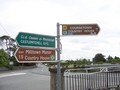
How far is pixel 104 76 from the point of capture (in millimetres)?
16422

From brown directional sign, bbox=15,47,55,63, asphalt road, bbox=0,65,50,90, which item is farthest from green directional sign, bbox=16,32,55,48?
asphalt road, bbox=0,65,50,90

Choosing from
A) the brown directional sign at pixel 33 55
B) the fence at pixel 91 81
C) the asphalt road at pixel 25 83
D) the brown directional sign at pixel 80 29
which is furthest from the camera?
the asphalt road at pixel 25 83

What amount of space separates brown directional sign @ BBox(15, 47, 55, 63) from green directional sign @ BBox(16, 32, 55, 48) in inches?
4.5

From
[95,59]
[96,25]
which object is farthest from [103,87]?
[95,59]

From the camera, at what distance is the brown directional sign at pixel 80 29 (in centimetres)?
736

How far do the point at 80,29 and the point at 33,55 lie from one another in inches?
51.1

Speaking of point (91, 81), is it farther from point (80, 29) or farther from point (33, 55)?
point (33, 55)

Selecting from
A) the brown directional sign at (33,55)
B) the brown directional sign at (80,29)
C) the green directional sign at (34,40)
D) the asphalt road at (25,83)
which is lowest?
the asphalt road at (25,83)

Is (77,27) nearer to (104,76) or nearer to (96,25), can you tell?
(96,25)

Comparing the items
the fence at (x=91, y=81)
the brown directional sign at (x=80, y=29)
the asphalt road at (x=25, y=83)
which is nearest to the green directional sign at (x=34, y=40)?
the brown directional sign at (x=80, y=29)

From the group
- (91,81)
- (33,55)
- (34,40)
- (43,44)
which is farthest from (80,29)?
(91,81)

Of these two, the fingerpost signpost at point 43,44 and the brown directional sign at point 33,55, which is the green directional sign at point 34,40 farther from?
the brown directional sign at point 33,55

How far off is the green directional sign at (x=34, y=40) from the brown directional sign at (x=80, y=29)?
37 centimetres

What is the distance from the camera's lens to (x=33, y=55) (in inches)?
277
